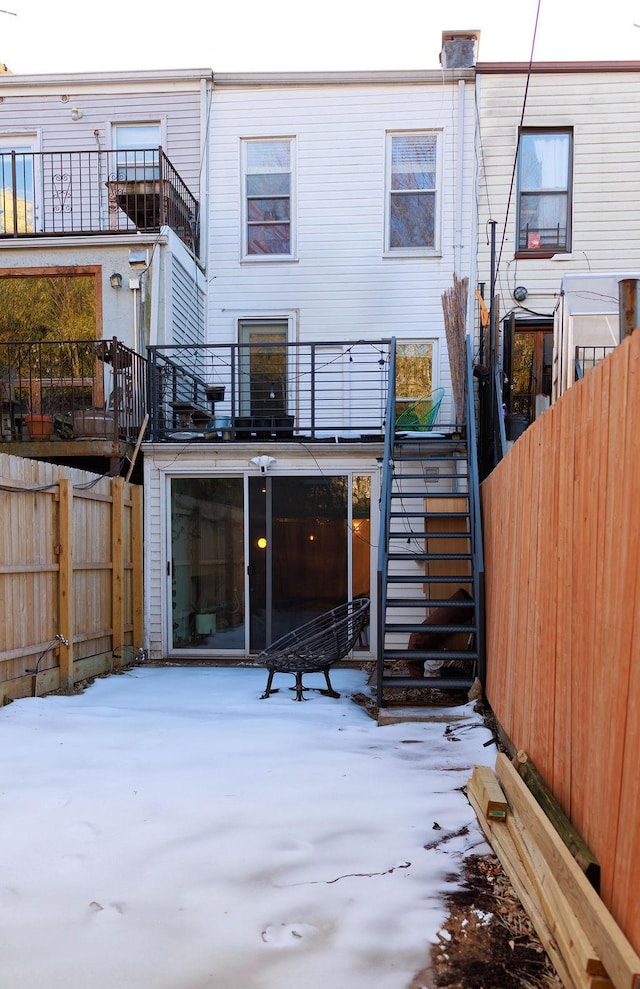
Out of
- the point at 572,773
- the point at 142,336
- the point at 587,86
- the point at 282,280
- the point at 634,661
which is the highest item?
the point at 587,86

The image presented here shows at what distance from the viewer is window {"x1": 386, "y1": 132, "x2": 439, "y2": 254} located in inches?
428

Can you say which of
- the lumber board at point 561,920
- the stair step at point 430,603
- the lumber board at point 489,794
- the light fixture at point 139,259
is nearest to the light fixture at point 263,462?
the light fixture at point 139,259

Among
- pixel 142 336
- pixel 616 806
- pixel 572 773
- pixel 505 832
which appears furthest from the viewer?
pixel 142 336

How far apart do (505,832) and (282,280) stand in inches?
358

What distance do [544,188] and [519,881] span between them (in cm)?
989

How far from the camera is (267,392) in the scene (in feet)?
35.0

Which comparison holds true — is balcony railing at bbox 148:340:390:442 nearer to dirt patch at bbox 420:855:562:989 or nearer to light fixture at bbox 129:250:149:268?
light fixture at bbox 129:250:149:268

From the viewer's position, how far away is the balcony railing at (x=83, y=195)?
10.7 metres

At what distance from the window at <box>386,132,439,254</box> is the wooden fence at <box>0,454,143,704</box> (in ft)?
17.2

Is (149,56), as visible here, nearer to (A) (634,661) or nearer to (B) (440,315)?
(B) (440,315)

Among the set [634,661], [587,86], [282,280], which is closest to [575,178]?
[587,86]

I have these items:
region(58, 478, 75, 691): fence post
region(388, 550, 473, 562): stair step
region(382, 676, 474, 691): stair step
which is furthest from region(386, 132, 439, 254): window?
region(382, 676, 474, 691): stair step

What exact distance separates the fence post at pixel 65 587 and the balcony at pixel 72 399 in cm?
165

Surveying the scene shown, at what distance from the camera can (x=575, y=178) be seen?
10.5m
